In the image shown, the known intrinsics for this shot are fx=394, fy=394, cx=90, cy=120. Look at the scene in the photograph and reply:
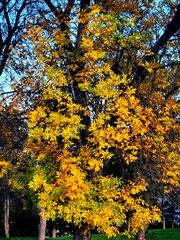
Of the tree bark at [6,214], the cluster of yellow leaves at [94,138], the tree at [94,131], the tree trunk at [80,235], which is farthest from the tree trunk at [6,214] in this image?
the cluster of yellow leaves at [94,138]

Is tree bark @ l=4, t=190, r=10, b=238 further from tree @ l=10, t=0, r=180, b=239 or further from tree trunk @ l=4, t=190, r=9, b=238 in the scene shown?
tree @ l=10, t=0, r=180, b=239

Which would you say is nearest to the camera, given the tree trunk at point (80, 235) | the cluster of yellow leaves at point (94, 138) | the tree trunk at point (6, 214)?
the cluster of yellow leaves at point (94, 138)

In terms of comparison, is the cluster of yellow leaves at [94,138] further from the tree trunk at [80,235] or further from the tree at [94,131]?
the tree trunk at [80,235]

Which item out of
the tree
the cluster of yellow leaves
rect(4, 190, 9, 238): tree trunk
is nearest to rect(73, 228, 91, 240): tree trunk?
the tree

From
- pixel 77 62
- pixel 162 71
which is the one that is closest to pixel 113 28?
pixel 77 62

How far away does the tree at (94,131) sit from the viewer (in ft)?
25.0

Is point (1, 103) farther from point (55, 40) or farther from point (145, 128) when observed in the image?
point (145, 128)

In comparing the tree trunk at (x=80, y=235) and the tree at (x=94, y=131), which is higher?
the tree at (x=94, y=131)

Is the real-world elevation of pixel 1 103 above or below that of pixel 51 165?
above

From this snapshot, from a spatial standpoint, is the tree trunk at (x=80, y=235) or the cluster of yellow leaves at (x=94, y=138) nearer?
the cluster of yellow leaves at (x=94, y=138)

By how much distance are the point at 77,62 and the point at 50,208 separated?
135 inches

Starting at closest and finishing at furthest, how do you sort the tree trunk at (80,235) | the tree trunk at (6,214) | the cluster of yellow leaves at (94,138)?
the cluster of yellow leaves at (94,138) < the tree trunk at (80,235) < the tree trunk at (6,214)

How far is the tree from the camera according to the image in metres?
7.62

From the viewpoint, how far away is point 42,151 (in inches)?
334
